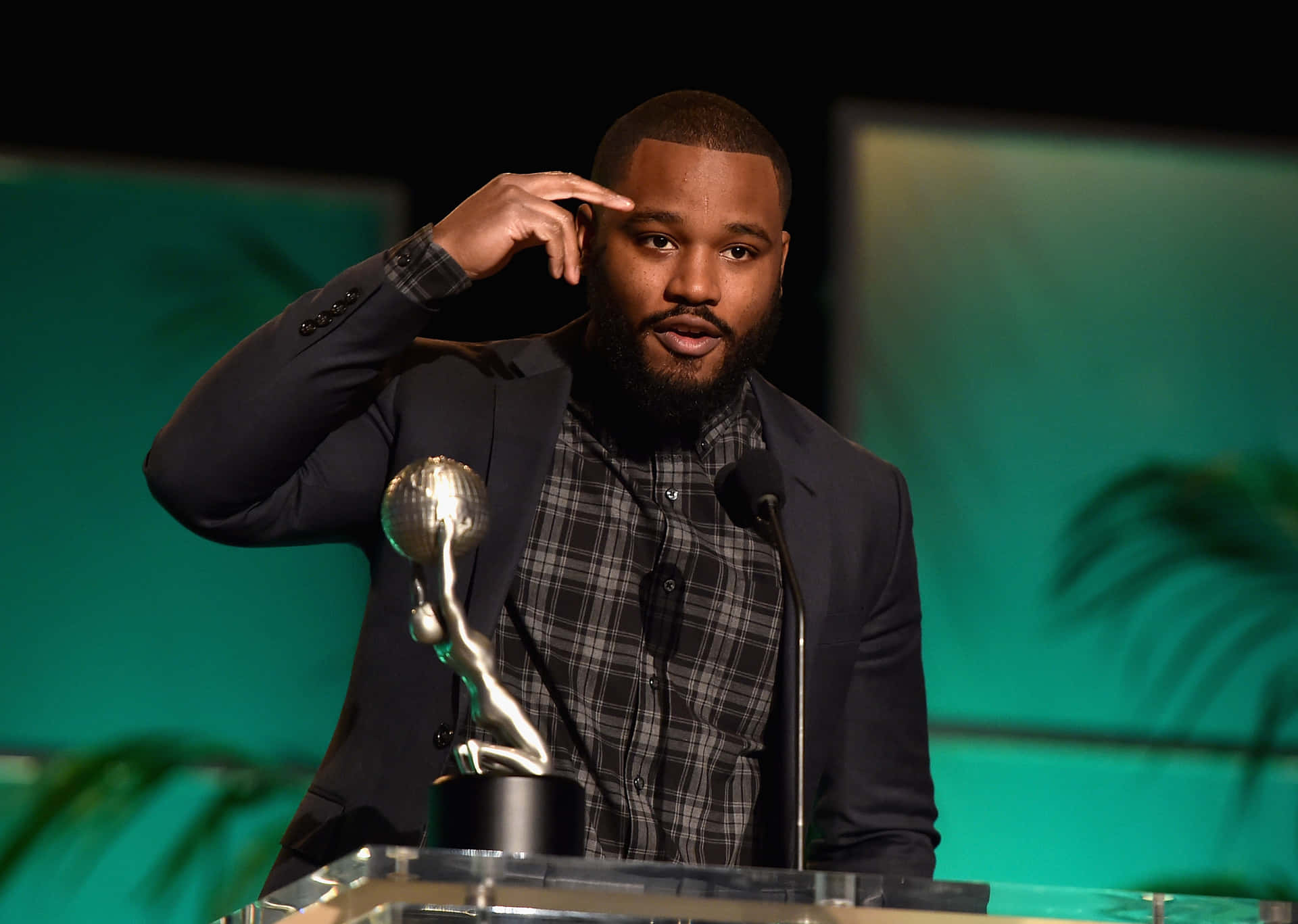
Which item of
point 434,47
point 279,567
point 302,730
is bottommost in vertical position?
point 302,730

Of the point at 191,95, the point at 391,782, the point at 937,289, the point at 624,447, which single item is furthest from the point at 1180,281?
the point at 391,782

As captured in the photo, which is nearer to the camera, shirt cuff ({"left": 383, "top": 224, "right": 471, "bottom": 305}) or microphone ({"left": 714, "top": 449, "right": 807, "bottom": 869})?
microphone ({"left": 714, "top": 449, "right": 807, "bottom": 869})

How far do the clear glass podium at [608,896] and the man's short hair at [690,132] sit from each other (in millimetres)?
1203

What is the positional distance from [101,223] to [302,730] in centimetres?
124

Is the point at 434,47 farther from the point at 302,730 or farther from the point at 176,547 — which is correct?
the point at 302,730

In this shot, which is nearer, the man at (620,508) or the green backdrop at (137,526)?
the man at (620,508)

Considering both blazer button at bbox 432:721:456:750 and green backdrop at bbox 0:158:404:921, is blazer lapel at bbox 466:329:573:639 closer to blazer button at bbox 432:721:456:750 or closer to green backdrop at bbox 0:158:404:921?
blazer button at bbox 432:721:456:750

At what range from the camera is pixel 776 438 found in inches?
88.8

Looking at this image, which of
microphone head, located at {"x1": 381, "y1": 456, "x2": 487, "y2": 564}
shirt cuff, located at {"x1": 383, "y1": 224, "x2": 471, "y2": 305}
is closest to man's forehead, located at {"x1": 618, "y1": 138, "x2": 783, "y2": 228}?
shirt cuff, located at {"x1": 383, "y1": 224, "x2": 471, "y2": 305}

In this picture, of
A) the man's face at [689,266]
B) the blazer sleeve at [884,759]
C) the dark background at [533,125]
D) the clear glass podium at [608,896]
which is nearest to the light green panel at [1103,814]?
the dark background at [533,125]

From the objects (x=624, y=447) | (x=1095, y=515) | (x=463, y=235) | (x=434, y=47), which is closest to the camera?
(x=463, y=235)

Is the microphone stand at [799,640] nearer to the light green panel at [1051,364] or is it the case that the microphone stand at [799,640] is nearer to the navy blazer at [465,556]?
the navy blazer at [465,556]

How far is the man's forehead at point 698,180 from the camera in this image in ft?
6.91

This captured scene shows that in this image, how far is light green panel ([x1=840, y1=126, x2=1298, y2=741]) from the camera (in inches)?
142
